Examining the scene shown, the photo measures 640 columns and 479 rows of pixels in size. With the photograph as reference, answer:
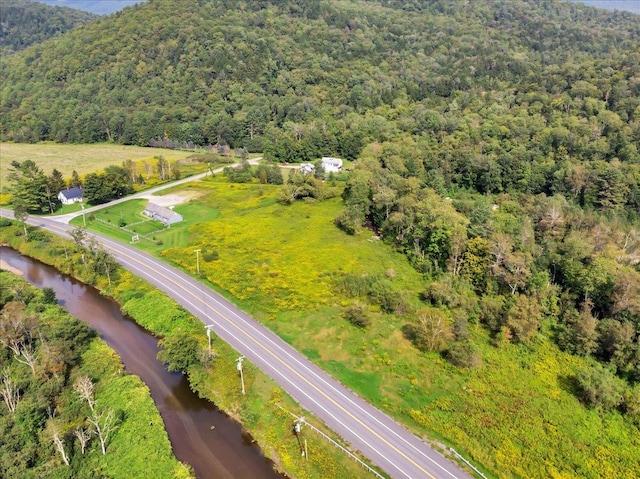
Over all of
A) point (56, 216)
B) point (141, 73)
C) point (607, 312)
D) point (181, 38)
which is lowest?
point (56, 216)

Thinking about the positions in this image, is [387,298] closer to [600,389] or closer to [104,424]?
[600,389]

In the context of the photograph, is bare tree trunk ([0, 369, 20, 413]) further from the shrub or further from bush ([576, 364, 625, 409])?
bush ([576, 364, 625, 409])

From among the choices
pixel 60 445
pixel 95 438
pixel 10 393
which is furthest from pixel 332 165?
pixel 60 445

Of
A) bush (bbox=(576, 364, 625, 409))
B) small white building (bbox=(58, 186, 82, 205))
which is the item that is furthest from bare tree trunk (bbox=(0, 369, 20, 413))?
small white building (bbox=(58, 186, 82, 205))

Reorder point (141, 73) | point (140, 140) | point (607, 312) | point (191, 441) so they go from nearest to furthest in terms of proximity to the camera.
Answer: point (191, 441)
point (607, 312)
point (140, 140)
point (141, 73)

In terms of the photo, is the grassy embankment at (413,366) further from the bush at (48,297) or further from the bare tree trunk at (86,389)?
the bare tree trunk at (86,389)

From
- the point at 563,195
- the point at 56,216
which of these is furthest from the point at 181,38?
the point at 563,195

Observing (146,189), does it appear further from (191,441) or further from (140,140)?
(191,441)

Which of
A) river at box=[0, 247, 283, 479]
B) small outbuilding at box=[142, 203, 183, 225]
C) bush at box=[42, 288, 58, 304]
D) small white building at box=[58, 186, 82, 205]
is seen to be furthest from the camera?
small white building at box=[58, 186, 82, 205]
